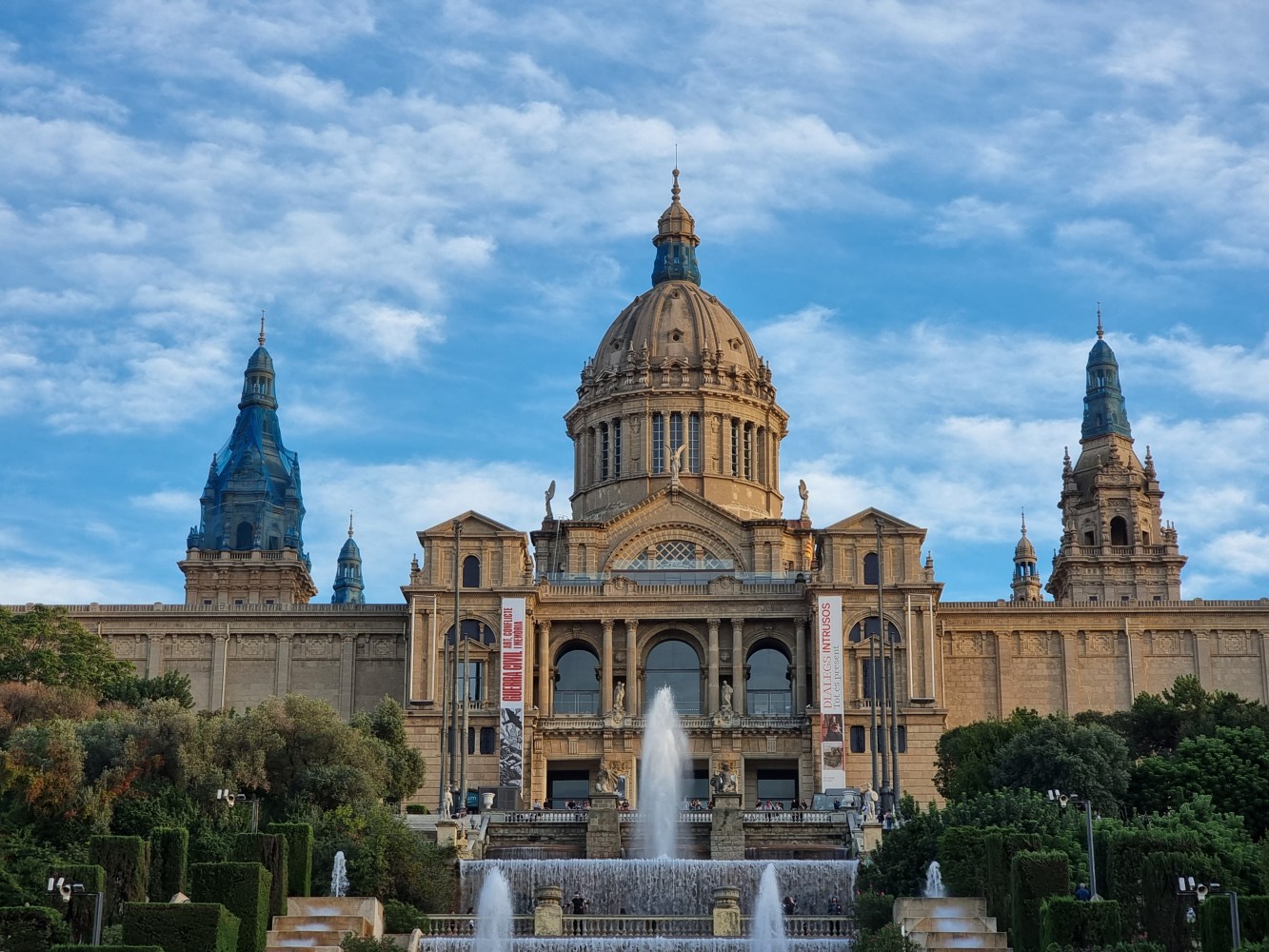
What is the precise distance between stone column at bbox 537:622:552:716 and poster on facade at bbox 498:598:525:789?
1.98m

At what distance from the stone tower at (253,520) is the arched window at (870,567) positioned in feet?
128

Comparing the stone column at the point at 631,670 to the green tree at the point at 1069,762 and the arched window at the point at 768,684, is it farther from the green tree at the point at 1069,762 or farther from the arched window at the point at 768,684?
the green tree at the point at 1069,762

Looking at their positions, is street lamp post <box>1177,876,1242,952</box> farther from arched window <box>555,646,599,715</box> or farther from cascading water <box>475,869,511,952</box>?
arched window <box>555,646,599,715</box>

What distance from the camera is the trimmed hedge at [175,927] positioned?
47000mm

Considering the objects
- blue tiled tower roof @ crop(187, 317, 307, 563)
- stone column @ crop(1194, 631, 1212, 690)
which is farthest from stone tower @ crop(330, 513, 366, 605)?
stone column @ crop(1194, 631, 1212, 690)

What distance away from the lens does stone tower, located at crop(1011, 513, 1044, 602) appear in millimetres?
135875

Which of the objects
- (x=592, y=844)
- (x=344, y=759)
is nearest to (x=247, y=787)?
(x=344, y=759)

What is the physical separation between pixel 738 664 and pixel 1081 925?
4587 centimetres

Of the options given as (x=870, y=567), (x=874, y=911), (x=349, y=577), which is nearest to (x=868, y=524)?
(x=870, y=567)

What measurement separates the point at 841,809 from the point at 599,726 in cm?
1874

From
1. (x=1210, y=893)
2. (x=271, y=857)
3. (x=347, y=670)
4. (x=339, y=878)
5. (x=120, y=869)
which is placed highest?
(x=347, y=670)

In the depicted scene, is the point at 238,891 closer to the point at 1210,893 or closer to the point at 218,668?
the point at 1210,893

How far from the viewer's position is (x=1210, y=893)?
4959 centimetres

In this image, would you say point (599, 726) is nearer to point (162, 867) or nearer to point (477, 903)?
point (477, 903)
